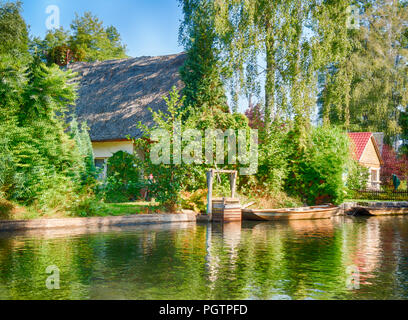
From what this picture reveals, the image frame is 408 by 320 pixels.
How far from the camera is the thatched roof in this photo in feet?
77.9

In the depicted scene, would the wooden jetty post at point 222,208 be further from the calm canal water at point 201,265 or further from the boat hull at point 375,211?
the boat hull at point 375,211

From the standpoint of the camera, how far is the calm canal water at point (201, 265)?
18.6 ft

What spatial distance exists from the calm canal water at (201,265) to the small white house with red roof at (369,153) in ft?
87.0

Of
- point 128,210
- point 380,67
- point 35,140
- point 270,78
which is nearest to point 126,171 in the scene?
point 128,210

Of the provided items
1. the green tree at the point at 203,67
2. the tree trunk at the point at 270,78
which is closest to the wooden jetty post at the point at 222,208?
the tree trunk at the point at 270,78

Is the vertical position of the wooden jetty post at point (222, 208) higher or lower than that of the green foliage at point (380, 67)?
lower

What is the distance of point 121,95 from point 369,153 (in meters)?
25.0

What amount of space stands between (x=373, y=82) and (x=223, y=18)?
24167 millimetres

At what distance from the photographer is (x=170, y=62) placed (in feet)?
91.8

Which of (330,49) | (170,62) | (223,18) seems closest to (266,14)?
(223,18)

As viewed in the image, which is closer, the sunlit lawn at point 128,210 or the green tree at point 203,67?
the sunlit lawn at point 128,210

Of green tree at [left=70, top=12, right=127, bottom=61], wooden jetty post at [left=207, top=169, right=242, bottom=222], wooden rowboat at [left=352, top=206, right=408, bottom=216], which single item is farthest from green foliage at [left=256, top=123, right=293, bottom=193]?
green tree at [left=70, top=12, right=127, bottom=61]

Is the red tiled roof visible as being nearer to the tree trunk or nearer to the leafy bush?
the tree trunk

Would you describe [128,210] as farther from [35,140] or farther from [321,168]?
[321,168]
